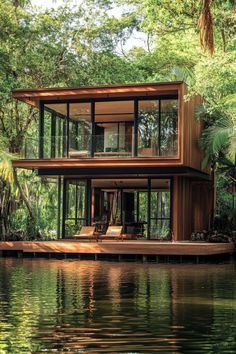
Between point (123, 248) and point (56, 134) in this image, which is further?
point (56, 134)

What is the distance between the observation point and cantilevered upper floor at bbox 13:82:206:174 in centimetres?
2708

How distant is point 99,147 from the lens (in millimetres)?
28047

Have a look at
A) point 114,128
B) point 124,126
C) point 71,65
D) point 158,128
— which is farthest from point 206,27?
point 71,65

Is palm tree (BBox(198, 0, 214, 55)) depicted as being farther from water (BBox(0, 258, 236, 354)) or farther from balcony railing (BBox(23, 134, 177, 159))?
balcony railing (BBox(23, 134, 177, 159))

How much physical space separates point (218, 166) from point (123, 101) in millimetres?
7138

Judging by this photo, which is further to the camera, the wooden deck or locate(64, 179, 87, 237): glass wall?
locate(64, 179, 87, 237): glass wall

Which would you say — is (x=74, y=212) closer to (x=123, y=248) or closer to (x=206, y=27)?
(x=123, y=248)

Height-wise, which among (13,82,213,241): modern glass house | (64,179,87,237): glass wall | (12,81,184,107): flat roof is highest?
(12,81,184,107): flat roof

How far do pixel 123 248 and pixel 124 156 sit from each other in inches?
166

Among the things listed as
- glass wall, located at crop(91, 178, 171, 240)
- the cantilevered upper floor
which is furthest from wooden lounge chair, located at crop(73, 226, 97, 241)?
the cantilevered upper floor

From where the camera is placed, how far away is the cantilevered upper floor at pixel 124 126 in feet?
88.8

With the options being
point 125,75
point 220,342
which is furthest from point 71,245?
point 220,342

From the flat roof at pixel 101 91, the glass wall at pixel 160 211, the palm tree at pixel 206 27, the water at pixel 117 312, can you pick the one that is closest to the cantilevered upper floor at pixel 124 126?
the flat roof at pixel 101 91

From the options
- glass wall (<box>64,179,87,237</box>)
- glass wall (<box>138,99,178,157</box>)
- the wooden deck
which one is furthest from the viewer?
glass wall (<box>64,179,87,237</box>)
